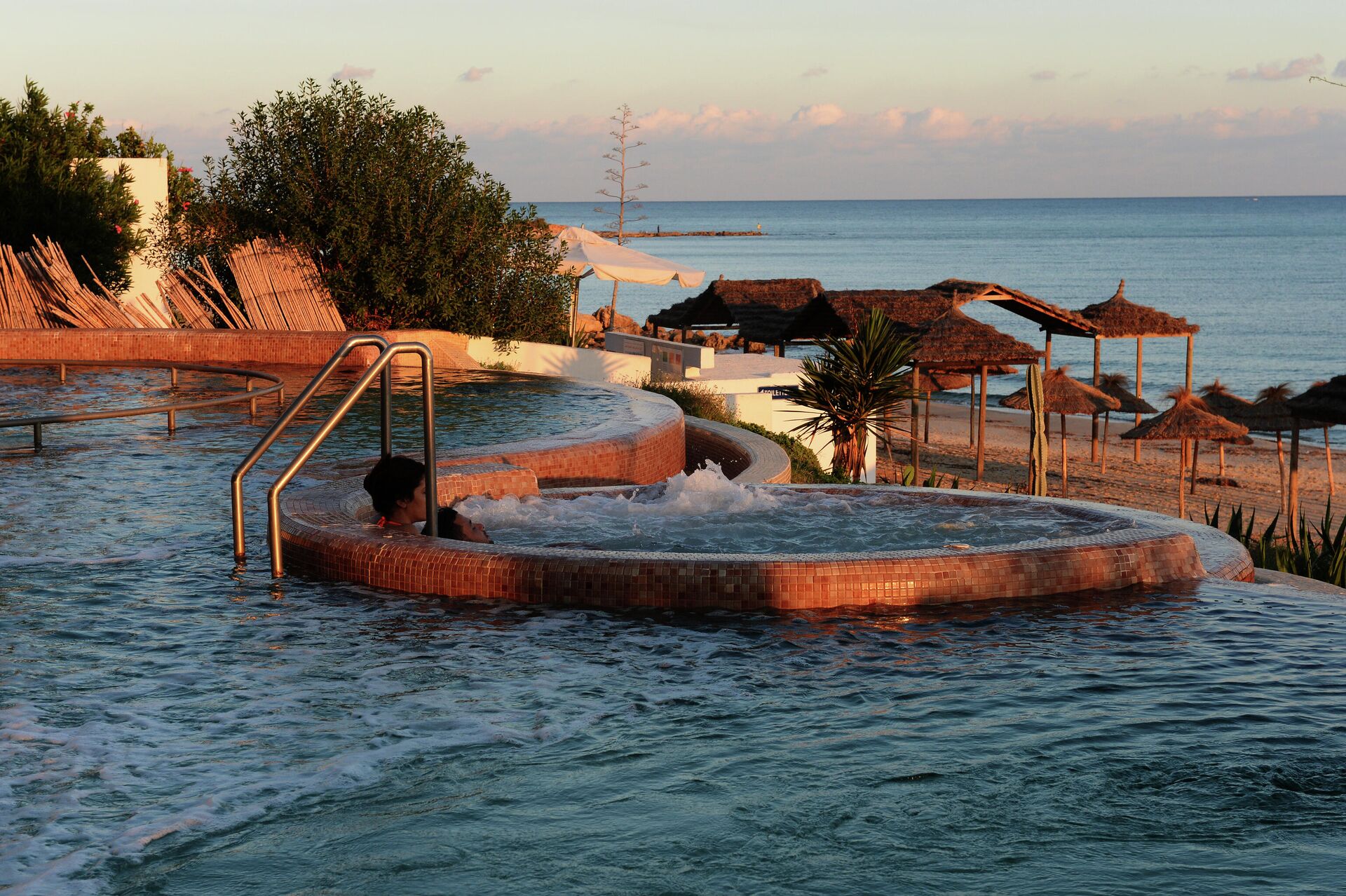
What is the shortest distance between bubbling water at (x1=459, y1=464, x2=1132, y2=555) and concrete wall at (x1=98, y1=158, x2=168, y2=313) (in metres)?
17.3

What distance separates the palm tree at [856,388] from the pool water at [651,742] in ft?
28.8

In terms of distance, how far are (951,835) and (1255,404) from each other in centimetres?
2499

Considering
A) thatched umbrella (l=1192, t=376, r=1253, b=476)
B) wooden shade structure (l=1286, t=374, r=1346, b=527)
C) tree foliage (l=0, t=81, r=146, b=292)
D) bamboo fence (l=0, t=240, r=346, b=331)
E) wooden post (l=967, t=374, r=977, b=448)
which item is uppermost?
tree foliage (l=0, t=81, r=146, b=292)

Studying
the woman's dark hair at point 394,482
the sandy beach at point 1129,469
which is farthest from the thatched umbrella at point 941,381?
the woman's dark hair at point 394,482

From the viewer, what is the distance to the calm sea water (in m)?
60.8

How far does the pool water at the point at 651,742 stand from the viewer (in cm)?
425

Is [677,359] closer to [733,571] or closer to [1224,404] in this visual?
[1224,404]

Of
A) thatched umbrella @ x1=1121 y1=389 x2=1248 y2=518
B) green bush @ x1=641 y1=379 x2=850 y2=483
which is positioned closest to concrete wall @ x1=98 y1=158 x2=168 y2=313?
green bush @ x1=641 y1=379 x2=850 y2=483

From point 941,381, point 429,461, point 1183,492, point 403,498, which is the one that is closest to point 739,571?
point 429,461

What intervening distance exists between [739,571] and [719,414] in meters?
10.6

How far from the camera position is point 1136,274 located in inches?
4090

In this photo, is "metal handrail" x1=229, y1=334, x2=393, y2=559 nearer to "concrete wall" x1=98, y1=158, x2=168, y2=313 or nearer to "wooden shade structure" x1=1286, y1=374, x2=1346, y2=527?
"wooden shade structure" x1=1286, y1=374, x2=1346, y2=527

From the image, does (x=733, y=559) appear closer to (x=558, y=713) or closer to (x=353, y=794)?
(x=558, y=713)

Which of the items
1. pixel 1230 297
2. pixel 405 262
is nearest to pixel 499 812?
pixel 405 262
